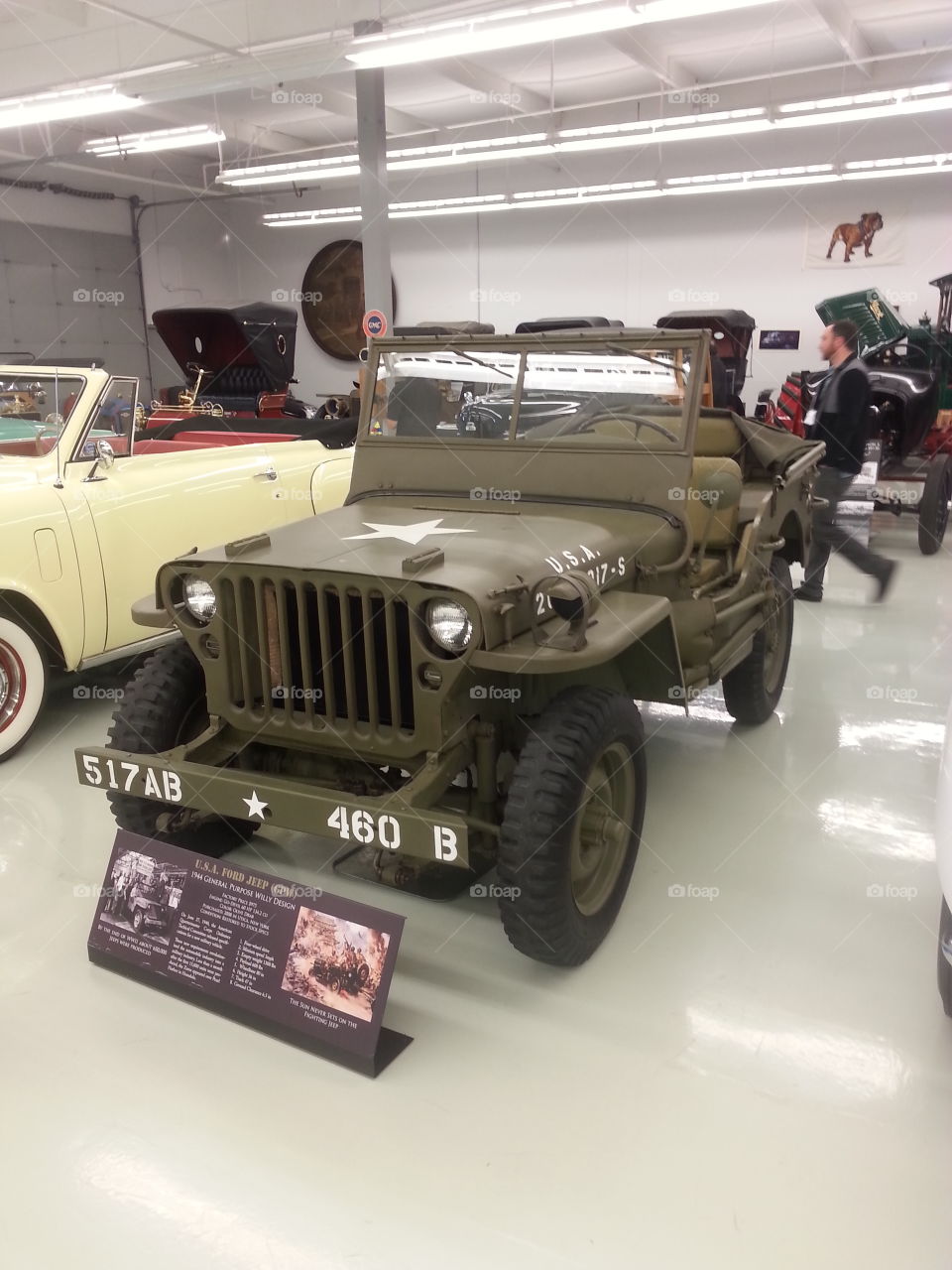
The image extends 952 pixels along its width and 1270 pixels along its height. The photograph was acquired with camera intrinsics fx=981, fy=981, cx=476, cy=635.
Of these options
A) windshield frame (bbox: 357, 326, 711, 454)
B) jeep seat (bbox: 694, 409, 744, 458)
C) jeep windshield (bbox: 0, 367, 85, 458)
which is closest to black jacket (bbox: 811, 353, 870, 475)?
jeep seat (bbox: 694, 409, 744, 458)

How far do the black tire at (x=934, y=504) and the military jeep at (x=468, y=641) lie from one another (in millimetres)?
4892

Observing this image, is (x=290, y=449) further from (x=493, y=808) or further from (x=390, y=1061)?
(x=390, y=1061)

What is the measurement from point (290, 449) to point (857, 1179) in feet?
15.6

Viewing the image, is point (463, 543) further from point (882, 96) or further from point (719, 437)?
point (882, 96)

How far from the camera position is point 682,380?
344 cm

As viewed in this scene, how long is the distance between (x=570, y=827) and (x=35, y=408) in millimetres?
3522

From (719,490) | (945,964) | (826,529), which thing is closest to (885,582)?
(826,529)

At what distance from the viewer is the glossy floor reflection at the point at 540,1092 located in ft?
6.46

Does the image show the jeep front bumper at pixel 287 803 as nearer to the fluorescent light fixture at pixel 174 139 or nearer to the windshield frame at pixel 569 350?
the windshield frame at pixel 569 350

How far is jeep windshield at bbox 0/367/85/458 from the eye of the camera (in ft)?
14.8

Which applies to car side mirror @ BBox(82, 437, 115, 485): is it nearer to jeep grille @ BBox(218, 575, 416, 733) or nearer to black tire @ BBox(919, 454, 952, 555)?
jeep grille @ BBox(218, 575, 416, 733)

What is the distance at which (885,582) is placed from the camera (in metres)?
7.29

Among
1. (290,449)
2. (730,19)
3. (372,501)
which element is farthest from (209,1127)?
(730,19)

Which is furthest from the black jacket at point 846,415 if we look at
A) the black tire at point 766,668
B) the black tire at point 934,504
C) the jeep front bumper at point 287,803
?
the jeep front bumper at point 287,803
